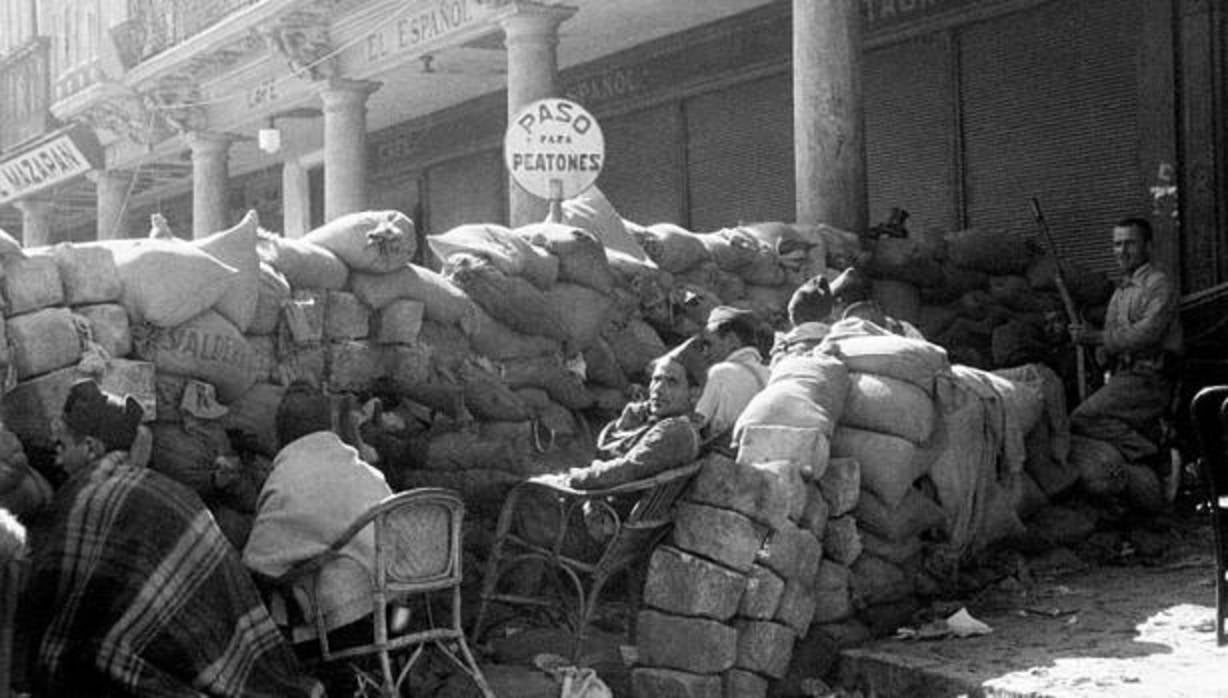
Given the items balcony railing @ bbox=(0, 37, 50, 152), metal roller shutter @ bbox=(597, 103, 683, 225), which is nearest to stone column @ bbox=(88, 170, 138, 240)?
balcony railing @ bbox=(0, 37, 50, 152)

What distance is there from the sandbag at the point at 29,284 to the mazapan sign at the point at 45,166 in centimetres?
1869

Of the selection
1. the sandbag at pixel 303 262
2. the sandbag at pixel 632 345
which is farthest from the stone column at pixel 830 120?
the sandbag at pixel 303 262

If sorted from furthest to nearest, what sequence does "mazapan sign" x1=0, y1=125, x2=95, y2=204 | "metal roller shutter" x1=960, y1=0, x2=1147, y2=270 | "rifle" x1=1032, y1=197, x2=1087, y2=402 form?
"mazapan sign" x1=0, y1=125, x2=95, y2=204, "metal roller shutter" x1=960, y1=0, x2=1147, y2=270, "rifle" x1=1032, y1=197, x2=1087, y2=402

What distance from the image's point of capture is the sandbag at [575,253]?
738 centimetres

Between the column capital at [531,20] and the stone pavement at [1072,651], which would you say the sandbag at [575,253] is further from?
the column capital at [531,20]

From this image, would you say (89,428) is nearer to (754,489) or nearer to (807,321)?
(754,489)

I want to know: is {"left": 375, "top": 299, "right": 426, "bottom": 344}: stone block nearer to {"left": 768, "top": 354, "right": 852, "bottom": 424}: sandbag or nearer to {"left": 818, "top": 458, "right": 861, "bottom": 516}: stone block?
{"left": 768, "top": 354, "right": 852, "bottom": 424}: sandbag

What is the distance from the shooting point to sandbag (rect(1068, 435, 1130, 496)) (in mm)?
7141

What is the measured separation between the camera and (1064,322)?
9180 mm

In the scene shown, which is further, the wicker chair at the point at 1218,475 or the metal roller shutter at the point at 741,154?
the metal roller shutter at the point at 741,154

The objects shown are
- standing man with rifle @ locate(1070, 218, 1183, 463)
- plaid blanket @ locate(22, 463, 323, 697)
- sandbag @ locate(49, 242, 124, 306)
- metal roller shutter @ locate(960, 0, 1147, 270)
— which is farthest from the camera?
metal roller shutter @ locate(960, 0, 1147, 270)

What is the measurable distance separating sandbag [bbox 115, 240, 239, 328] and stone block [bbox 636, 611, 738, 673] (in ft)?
6.55

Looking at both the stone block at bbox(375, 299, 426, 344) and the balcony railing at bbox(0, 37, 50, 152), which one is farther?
the balcony railing at bbox(0, 37, 50, 152)

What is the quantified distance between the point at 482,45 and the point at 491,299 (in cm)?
803
